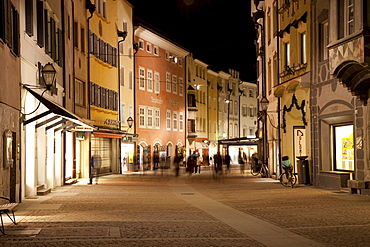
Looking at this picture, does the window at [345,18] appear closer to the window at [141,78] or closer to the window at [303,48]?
the window at [303,48]

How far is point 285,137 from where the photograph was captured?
35062 mm

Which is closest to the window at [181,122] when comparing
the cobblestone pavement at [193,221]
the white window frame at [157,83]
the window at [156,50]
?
the white window frame at [157,83]

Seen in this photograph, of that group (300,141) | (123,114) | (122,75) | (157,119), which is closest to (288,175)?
(300,141)

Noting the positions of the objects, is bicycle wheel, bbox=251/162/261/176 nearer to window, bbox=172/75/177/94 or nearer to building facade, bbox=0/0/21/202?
window, bbox=172/75/177/94

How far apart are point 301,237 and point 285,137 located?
23.1 metres

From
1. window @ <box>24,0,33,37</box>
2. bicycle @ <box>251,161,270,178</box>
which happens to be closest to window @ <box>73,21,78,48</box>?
window @ <box>24,0,33,37</box>

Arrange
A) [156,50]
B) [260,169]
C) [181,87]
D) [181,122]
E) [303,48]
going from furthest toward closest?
[181,122], [181,87], [156,50], [260,169], [303,48]

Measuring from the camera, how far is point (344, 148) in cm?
2708

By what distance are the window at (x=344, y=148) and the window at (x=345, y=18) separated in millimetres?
4888

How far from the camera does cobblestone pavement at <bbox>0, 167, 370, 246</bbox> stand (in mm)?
11812

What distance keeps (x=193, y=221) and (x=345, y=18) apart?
10.9 metres

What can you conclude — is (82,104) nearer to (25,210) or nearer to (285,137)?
(285,137)

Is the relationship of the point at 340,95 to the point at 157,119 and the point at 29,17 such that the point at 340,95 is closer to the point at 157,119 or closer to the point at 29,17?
the point at 29,17

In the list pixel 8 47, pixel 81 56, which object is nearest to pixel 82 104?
pixel 81 56
